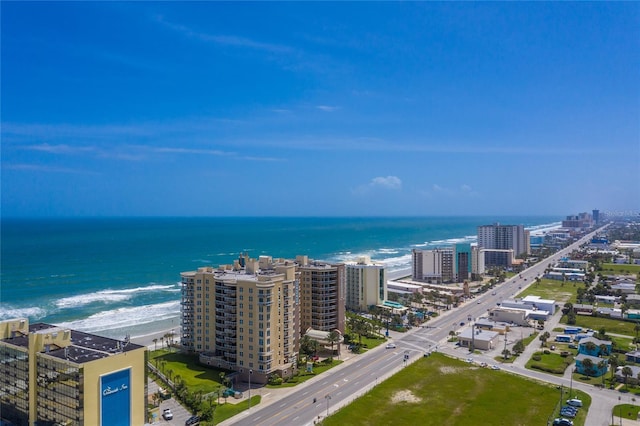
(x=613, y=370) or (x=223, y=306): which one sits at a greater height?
(x=223, y=306)

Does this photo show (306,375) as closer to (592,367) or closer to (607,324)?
(592,367)

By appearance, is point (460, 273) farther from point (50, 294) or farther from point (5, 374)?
point (5, 374)

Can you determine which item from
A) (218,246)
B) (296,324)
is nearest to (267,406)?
(296,324)

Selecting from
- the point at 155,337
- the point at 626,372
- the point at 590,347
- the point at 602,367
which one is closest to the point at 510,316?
the point at 590,347

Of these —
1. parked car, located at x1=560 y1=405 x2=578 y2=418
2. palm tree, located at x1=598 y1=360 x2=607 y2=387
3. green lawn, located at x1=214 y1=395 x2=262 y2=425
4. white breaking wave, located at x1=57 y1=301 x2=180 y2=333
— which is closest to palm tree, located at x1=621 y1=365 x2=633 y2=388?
palm tree, located at x1=598 y1=360 x2=607 y2=387

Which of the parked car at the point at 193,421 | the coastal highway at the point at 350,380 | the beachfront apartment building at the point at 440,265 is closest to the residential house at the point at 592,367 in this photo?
the coastal highway at the point at 350,380
